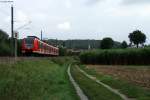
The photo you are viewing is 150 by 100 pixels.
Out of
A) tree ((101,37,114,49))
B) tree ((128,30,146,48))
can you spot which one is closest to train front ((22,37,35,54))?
tree ((128,30,146,48))

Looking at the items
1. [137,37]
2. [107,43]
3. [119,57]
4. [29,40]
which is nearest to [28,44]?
[29,40]

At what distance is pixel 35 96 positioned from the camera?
1930cm

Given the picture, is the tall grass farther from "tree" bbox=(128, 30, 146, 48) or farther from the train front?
"tree" bbox=(128, 30, 146, 48)

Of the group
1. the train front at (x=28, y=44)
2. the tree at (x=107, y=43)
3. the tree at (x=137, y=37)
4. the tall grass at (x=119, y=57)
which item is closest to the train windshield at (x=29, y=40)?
the train front at (x=28, y=44)

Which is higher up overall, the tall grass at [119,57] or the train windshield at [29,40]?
the train windshield at [29,40]

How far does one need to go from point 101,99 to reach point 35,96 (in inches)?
121

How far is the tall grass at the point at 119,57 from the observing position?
337 ft

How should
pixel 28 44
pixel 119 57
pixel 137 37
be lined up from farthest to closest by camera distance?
pixel 137 37 < pixel 119 57 < pixel 28 44

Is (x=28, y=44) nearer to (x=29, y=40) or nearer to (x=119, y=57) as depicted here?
(x=29, y=40)

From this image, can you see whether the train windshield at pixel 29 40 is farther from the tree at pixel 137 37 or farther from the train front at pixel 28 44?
the tree at pixel 137 37

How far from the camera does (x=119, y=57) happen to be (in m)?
107

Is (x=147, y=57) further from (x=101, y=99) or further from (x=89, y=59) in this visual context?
(x=101, y=99)

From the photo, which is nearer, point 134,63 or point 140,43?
point 134,63

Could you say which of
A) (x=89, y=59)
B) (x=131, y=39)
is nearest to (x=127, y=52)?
(x=89, y=59)
